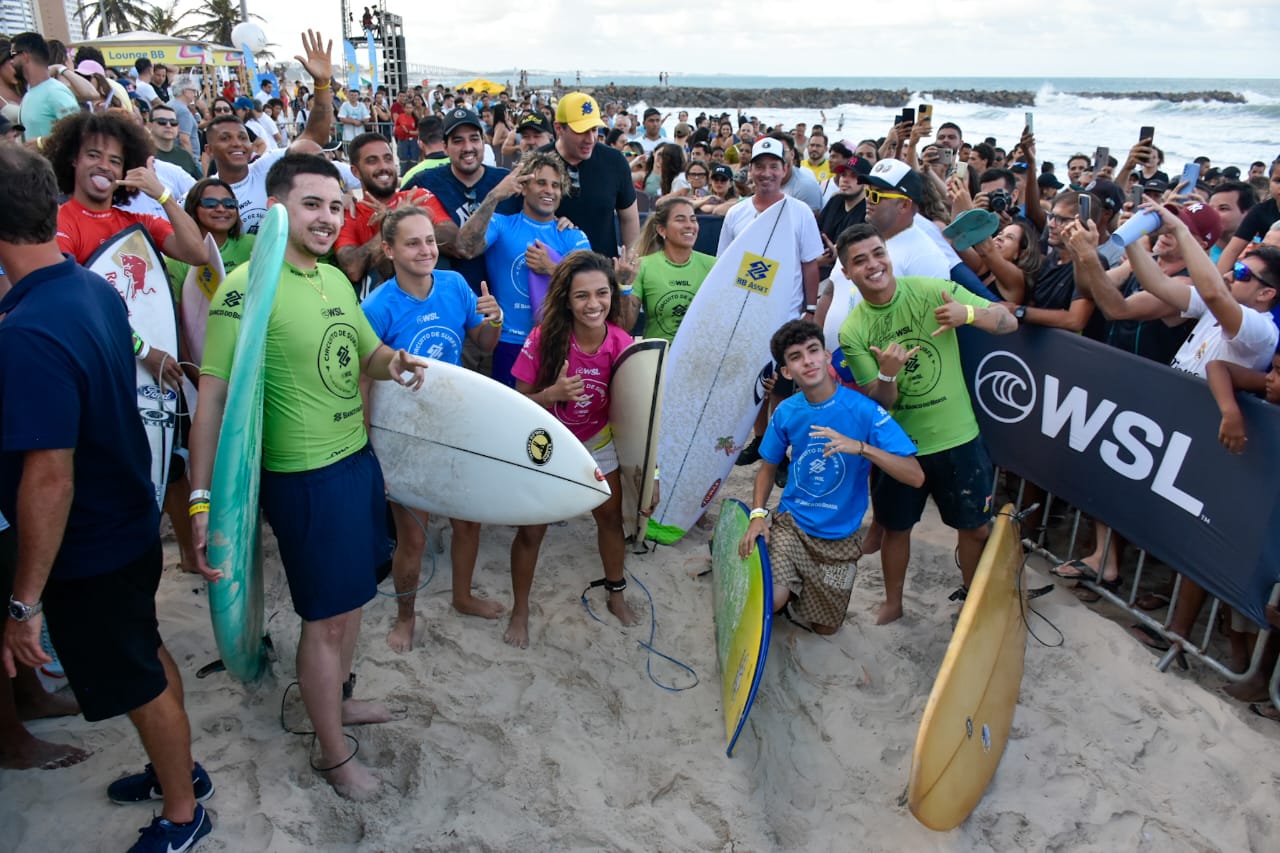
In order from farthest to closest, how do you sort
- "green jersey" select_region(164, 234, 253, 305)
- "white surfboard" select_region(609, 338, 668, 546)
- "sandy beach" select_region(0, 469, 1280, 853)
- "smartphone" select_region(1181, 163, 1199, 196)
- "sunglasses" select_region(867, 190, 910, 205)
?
1. "smartphone" select_region(1181, 163, 1199, 196)
2. "sunglasses" select_region(867, 190, 910, 205)
3. "green jersey" select_region(164, 234, 253, 305)
4. "white surfboard" select_region(609, 338, 668, 546)
5. "sandy beach" select_region(0, 469, 1280, 853)

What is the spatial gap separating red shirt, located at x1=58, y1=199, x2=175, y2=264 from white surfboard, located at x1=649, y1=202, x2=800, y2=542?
2.43m

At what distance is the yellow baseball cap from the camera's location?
405 cm

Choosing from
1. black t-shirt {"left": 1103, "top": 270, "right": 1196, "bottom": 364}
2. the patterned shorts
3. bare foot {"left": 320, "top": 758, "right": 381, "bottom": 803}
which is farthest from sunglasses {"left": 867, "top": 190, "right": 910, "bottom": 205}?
bare foot {"left": 320, "top": 758, "right": 381, "bottom": 803}

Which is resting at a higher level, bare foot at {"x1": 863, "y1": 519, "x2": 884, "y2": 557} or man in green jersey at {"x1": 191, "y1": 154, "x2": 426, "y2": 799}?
man in green jersey at {"x1": 191, "y1": 154, "x2": 426, "y2": 799}

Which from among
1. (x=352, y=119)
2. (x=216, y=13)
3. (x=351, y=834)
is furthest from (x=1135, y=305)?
(x=216, y=13)

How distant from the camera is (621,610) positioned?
341cm

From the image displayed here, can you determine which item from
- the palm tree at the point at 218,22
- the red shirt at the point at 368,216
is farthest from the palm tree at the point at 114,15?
the red shirt at the point at 368,216

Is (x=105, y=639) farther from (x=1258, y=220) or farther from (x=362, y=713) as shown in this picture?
(x=1258, y=220)

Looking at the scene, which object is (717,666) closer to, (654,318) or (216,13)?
(654,318)

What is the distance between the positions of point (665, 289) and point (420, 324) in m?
1.65

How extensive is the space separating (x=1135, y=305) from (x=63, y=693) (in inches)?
175

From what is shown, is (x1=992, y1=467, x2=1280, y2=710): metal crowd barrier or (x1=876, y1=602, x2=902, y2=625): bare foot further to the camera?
(x1=876, y1=602, x2=902, y2=625): bare foot

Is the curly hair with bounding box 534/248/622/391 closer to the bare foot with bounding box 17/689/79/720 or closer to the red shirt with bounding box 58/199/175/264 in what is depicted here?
the red shirt with bounding box 58/199/175/264

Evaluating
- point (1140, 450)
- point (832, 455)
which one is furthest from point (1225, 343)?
point (832, 455)
